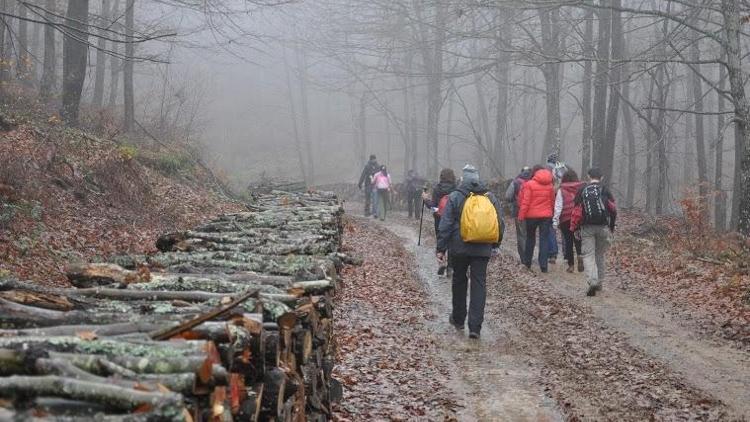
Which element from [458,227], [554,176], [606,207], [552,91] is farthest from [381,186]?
[458,227]

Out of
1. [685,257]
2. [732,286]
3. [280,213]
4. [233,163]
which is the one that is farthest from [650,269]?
[233,163]

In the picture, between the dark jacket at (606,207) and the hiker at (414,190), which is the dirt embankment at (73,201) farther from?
the hiker at (414,190)

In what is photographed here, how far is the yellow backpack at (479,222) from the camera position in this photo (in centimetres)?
878

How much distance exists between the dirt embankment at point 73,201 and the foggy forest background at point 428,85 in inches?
74.7

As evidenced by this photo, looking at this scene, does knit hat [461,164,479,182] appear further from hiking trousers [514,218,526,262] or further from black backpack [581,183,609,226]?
hiking trousers [514,218,526,262]

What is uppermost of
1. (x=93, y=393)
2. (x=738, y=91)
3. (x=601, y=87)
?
(x=601, y=87)

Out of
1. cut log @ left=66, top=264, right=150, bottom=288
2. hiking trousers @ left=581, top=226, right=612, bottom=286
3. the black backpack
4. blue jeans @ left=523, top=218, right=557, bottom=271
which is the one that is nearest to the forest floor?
hiking trousers @ left=581, top=226, right=612, bottom=286

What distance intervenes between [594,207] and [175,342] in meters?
9.30

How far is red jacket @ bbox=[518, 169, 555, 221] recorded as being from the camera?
13391 millimetres

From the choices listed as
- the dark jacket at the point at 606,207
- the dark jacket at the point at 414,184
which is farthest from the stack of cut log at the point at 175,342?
the dark jacket at the point at 414,184

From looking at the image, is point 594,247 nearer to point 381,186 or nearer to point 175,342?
point 175,342

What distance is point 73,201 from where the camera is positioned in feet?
43.2

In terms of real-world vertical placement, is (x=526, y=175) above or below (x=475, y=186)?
above

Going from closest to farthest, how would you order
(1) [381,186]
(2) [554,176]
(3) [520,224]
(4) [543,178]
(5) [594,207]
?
(5) [594,207]
(4) [543,178]
(3) [520,224]
(2) [554,176]
(1) [381,186]
